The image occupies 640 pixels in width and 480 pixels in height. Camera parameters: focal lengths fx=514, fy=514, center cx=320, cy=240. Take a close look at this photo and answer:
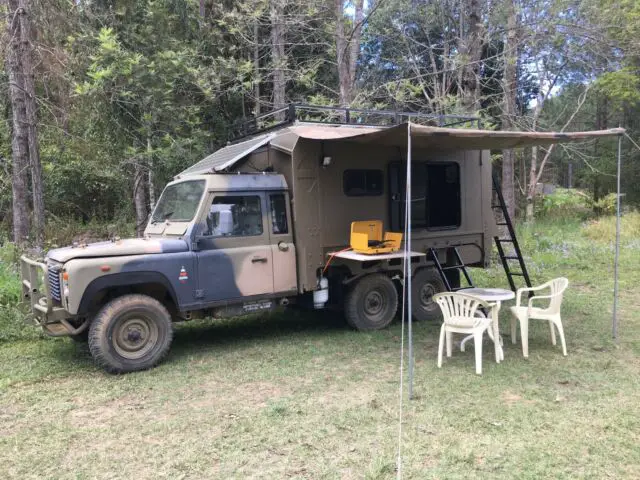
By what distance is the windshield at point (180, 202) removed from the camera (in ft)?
19.0

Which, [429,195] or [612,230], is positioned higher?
[429,195]

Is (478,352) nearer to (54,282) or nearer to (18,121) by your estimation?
(54,282)

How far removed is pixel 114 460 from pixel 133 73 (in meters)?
7.79

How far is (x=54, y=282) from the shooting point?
508 cm

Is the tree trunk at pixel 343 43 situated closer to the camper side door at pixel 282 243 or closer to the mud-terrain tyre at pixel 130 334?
the camper side door at pixel 282 243

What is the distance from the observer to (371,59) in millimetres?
17109

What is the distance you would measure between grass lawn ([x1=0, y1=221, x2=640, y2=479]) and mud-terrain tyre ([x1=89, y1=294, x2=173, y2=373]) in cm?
16

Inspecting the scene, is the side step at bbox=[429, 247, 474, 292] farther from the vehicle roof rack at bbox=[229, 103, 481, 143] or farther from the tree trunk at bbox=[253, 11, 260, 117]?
the tree trunk at bbox=[253, 11, 260, 117]

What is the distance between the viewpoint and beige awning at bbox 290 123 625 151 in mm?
4785

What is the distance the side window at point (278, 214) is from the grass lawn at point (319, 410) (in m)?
1.38

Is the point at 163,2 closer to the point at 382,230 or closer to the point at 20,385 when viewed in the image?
the point at 382,230

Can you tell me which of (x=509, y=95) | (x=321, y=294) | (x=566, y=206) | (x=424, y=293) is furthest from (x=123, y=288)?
(x=566, y=206)

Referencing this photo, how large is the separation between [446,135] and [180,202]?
3.14 m

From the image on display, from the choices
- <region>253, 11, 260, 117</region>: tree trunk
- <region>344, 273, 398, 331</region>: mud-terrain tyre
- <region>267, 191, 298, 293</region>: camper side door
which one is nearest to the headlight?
<region>267, 191, 298, 293</region>: camper side door
